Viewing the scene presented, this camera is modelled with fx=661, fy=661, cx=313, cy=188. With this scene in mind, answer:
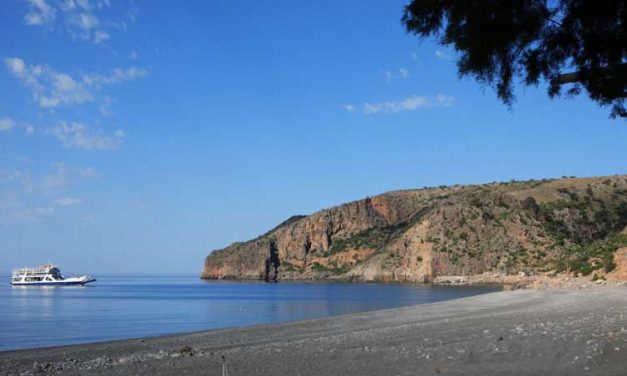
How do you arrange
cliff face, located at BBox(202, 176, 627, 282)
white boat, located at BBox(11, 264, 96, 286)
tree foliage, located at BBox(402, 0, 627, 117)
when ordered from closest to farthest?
tree foliage, located at BBox(402, 0, 627, 117)
cliff face, located at BBox(202, 176, 627, 282)
white boat, located at BBox(11, 264, 96, 286)

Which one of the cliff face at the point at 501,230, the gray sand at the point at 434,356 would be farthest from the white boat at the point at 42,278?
the gray sand at the point at 434,356

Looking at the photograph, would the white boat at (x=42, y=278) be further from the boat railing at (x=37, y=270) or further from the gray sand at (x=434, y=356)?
the gray sand at (x=434, y=356)

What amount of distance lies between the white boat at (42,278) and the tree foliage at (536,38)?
169 meters

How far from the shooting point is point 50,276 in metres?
167

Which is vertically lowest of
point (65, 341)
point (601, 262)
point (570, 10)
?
point (65, 341)

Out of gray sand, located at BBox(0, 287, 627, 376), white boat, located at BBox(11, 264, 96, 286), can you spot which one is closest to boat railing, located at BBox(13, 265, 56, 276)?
white boat, located at BBox(11, 264, 96, 286)

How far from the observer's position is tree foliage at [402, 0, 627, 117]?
1002cm

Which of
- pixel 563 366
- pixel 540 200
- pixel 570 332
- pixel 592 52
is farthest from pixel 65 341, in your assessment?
pixel 540 200

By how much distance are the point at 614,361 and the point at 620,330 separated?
16.8ft

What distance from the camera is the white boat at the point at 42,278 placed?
16425 centimetres

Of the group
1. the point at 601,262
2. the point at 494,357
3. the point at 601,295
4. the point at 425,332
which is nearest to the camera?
the point at 494,357

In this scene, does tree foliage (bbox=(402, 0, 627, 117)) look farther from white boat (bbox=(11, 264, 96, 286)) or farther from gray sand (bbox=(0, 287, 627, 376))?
white boat (bbox=(11, 264, 96, 286))

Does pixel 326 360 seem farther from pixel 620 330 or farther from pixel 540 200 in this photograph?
pixel 540 200

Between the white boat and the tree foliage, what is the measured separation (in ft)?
556
